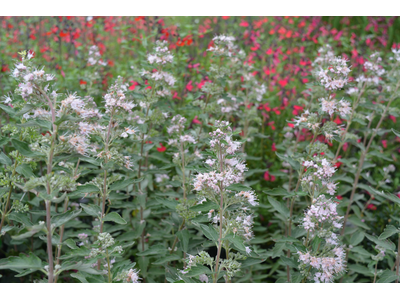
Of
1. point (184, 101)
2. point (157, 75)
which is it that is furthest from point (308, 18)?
Answer: point (157, 75)

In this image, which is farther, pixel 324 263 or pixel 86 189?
pixel 324 263

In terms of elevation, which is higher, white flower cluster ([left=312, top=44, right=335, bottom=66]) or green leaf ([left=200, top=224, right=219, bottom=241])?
white flower cluster ([left=312, top=44, right=335, bottom=66])

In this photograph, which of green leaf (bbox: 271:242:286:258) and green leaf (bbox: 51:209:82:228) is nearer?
green leaf (bbox: 51:209:82:228)

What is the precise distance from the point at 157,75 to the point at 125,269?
1.57 metres

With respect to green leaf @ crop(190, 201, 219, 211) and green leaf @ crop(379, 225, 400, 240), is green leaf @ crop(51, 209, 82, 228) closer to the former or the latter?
green leaf @ crop(190, 201, 219, 211)

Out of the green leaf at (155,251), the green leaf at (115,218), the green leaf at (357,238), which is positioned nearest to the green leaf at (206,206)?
the green leaf at (115,218)

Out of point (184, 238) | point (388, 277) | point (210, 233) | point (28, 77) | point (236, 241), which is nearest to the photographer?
point (28, 77)

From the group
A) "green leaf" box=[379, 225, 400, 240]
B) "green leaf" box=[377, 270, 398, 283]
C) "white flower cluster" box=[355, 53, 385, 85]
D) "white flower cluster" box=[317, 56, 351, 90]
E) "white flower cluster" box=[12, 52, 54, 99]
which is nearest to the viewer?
"white flower cluster" box=[12, 52, 54, 99]

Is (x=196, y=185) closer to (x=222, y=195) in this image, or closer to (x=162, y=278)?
(x=222, y=195)

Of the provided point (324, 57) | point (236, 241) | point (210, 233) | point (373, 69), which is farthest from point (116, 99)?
point (373, 69)

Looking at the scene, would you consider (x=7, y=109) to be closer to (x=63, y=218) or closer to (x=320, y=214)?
(x=63, y=218)

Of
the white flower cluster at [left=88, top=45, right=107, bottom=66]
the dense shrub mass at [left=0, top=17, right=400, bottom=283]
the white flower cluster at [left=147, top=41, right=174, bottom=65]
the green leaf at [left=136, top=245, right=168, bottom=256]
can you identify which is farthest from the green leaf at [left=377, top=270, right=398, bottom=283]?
the white flower cluster at [left=88, top=45, right=107, bottom=66]

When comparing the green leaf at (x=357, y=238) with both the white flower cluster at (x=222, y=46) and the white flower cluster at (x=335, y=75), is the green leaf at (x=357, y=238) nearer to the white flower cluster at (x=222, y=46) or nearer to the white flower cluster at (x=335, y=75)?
the white flower cluster at (x=335, y=75)

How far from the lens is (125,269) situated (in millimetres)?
2211
